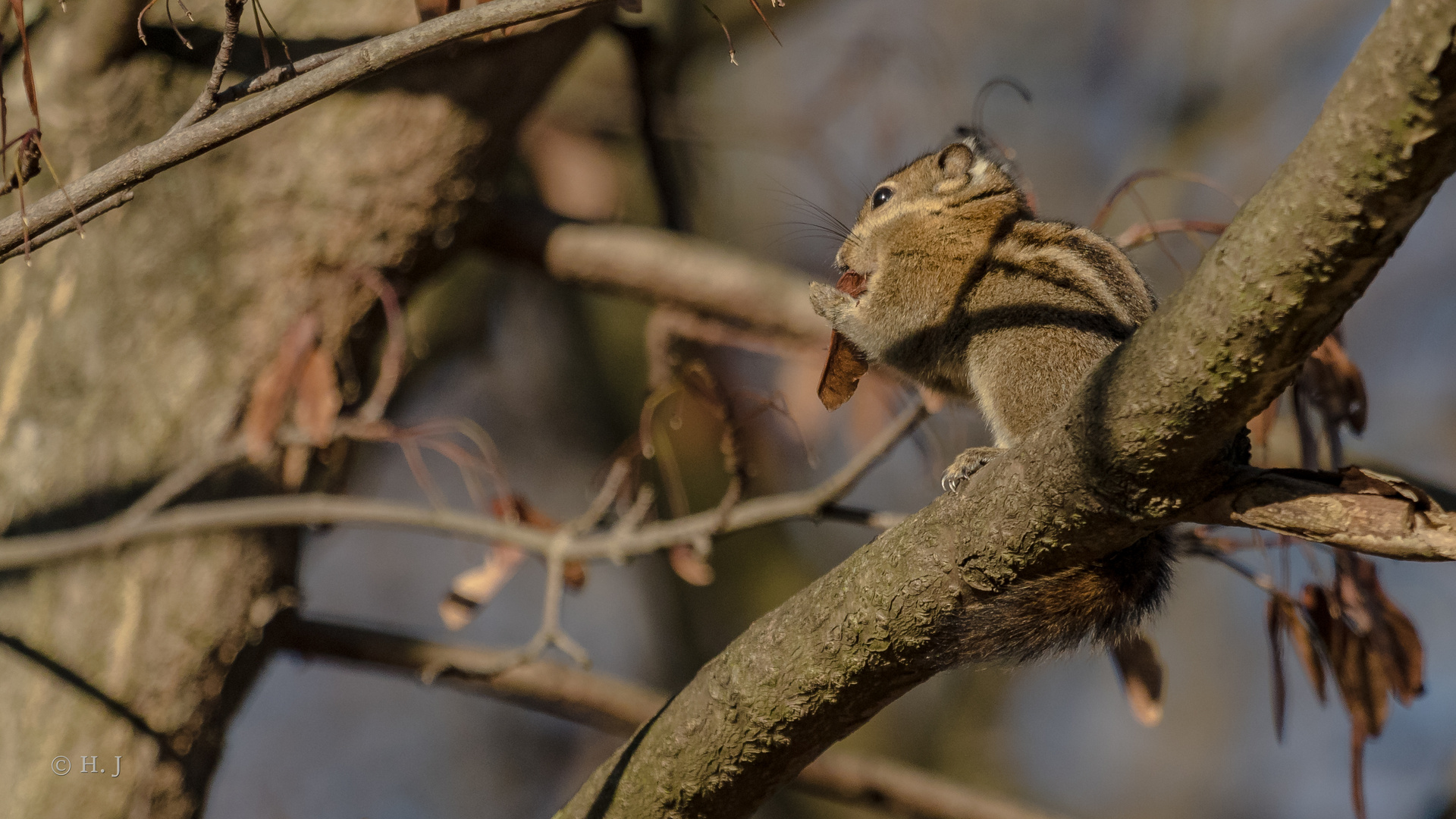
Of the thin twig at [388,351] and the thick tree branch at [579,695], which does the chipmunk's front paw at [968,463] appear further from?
the thin twig at [388,351]

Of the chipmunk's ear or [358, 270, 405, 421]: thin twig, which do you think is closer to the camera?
[358, 270, 405, 421]: thin twig

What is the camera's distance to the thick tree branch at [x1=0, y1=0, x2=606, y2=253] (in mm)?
1193

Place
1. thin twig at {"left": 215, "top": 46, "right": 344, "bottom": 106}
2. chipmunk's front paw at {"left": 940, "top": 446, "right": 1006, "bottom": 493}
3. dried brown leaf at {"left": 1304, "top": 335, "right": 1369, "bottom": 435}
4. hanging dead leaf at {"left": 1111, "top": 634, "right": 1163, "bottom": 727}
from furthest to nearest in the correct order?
hanging dead leaf at {"left": 1111, "top": 634, "right": 1163, "bottom": 727} < dried brown leaf at {"left": 1304, "top": 335, "right": 1369, "bottom": 435} < chipmunk's front paw at {"left": 940, "top": 446, "right": 1006, "bottom": 493} < thin twig at {"left": 215, "top": 46, "right": 344, "bottom": 106}

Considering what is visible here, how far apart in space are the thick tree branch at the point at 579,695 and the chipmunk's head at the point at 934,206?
1.24m

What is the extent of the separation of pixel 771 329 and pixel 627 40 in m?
1.12

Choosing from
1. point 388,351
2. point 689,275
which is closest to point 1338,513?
point 388,351

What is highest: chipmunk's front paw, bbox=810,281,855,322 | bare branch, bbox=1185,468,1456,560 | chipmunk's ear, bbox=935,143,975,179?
bare branch, bbox=1185,468,1456,560

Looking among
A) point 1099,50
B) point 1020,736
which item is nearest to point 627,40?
point 1099,50

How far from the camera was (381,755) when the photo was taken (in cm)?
743

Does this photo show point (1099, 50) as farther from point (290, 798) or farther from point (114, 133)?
point (290, 798)

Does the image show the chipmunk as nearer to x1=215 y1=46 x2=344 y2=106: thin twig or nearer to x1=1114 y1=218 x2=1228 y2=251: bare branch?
x1=1114 y1=218 x2=1228 y2=251: bare branch

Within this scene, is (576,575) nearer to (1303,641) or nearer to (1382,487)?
(1303,641)

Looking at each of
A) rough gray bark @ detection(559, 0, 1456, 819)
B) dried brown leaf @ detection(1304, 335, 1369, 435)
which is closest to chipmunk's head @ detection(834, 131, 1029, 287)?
dried brown leaf @ detection(1304, 335, 1369, 435)

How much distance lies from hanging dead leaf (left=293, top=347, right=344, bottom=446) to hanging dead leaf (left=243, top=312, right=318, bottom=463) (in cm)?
3
